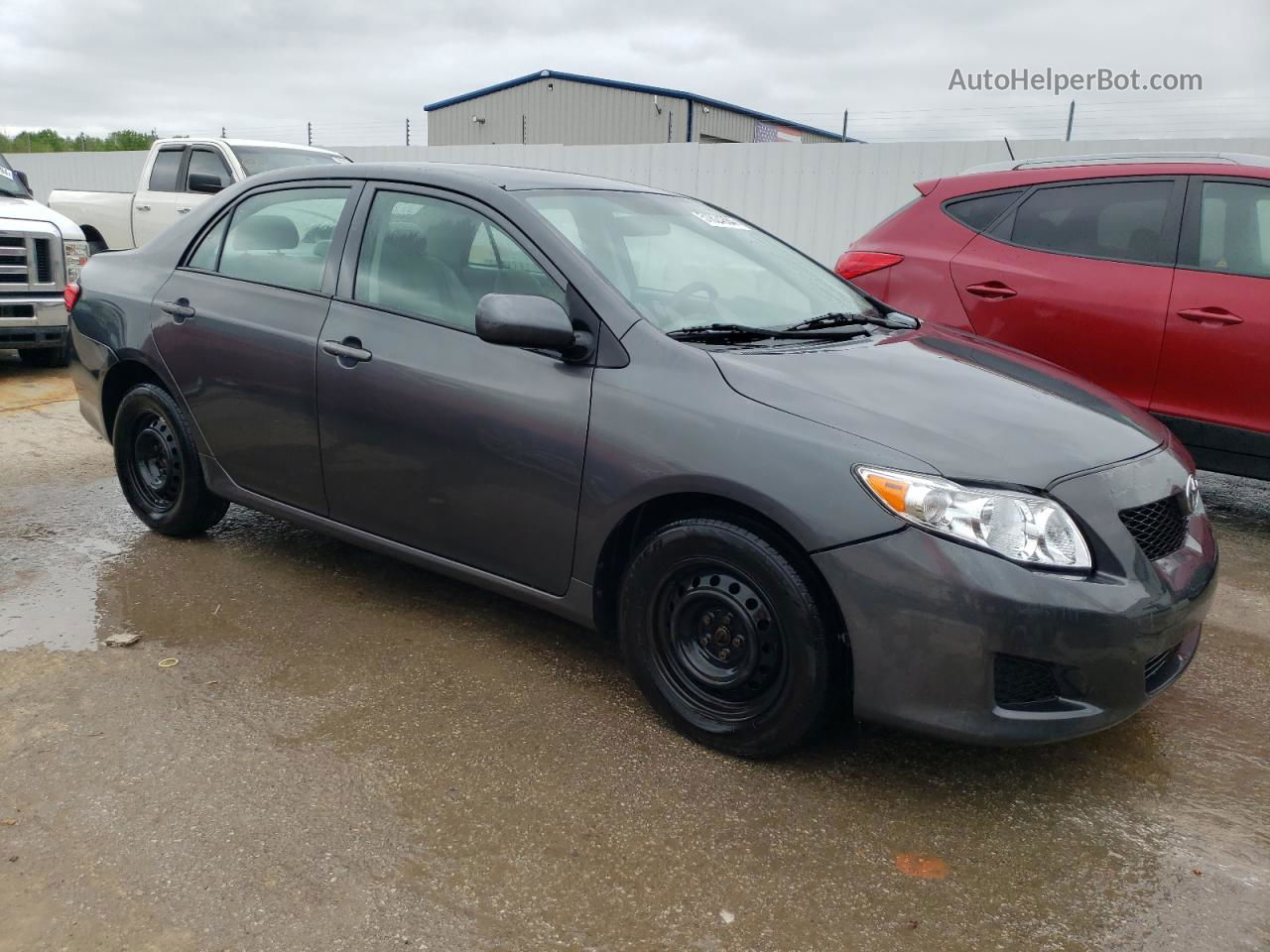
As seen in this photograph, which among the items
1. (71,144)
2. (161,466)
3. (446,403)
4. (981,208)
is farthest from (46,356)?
(71,144)

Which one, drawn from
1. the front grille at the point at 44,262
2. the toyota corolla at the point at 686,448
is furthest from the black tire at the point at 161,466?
the front grille at the point at 44,262

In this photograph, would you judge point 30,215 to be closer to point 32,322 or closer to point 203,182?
point 32,322

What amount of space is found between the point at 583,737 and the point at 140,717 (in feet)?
4.26

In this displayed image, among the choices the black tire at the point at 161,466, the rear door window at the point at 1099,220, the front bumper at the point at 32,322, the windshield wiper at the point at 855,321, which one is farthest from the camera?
the front bumper at the point at 32,322

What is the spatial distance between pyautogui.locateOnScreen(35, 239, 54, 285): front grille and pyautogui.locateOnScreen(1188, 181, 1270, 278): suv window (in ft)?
27.7

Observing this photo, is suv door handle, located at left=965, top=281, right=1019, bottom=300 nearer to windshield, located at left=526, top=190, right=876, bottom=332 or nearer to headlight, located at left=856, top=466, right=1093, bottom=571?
windshield, located at left=526, top=190, right=876, bottom=332

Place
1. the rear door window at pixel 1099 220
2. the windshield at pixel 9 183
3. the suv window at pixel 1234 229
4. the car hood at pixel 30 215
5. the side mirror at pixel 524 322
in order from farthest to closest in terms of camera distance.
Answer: the windshield at pixel 9 183, the car hood at pixel 30 215, the rear door window at pixel 1099 220, the suv window at pixel 1234 229, the side mirror at pixel 524 322

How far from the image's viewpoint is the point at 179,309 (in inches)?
168

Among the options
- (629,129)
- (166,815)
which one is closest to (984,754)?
(166,815)

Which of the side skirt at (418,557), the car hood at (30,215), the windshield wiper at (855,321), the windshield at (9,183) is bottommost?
the side skirt at (418,557)

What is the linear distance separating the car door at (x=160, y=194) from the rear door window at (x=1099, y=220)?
948 centimetres

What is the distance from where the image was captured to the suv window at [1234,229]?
4902mm

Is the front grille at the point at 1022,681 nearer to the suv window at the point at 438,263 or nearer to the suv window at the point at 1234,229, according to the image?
the suv window at the point at 438,263

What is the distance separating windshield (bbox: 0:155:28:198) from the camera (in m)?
9.57
